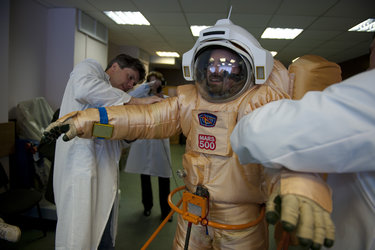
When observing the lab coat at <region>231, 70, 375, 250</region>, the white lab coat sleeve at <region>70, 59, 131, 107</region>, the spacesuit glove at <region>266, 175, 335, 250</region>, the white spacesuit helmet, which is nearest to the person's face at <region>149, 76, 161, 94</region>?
the white lab coat sleeve at <region>70, 59, 131, 107</region>

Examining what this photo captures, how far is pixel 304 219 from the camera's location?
1.71 feet

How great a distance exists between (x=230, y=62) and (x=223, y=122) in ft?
0.89

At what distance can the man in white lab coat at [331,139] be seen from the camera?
0.48m

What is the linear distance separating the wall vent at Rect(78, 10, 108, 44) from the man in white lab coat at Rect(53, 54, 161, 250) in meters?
2.98

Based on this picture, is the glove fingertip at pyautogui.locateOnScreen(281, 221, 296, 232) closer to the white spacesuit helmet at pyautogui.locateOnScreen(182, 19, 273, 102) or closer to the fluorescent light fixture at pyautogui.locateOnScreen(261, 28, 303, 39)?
the white spacesuit helmet at pyautogui.locateOnScreen(182, 19, 273, 102)

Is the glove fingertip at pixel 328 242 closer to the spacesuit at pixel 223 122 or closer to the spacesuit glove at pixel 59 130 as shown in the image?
the spacesuit at pixel 223 122

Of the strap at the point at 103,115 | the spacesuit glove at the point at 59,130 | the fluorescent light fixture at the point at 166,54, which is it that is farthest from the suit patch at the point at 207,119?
the fluorescent light fixture at the point at 166,54

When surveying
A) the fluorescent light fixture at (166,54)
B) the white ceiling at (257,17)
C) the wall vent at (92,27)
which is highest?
the fluorescent light fixture at (166,54)

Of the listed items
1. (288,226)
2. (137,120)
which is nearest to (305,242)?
(288,226)

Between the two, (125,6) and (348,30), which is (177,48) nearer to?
(125,6)

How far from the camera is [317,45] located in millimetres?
5203

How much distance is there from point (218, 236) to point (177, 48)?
6.00m

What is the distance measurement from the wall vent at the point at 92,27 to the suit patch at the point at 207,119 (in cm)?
366

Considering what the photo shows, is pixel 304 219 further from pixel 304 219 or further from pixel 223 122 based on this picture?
pixel 223 122
